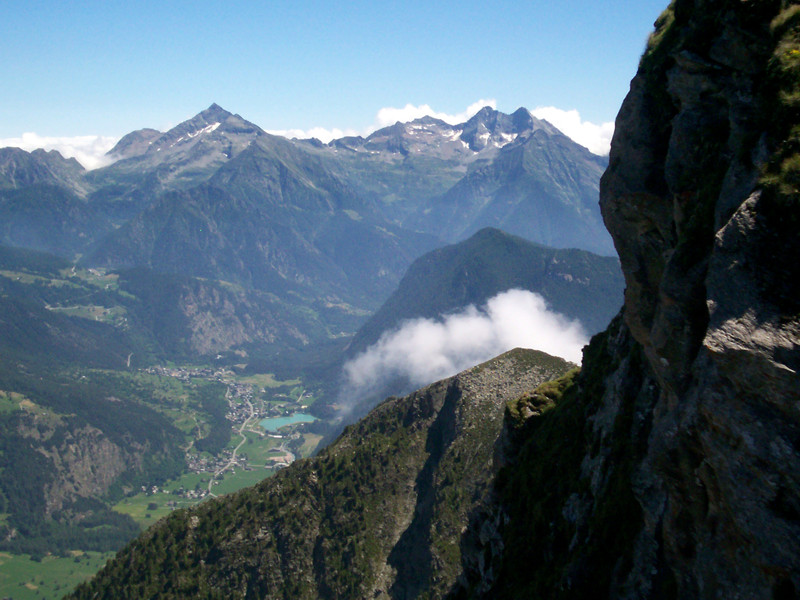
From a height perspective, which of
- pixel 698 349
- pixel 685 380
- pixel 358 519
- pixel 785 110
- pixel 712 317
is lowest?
pixel 358 519

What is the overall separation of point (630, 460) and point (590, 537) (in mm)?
6668

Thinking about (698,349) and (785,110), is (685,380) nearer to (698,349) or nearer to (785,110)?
(698,349)

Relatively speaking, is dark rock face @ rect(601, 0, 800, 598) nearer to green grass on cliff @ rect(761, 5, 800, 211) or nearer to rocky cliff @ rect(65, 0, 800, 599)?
rocky cliff @ rect(65, 0, 800, 599)

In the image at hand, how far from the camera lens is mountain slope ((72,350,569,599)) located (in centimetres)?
11200

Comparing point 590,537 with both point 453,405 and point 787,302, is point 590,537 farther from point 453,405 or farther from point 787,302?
point 453,405

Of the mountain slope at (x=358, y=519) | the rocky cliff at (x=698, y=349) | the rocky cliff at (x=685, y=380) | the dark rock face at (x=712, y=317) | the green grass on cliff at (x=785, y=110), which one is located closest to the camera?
the dark rock face at (x=712, y=317)

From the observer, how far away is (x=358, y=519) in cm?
12144

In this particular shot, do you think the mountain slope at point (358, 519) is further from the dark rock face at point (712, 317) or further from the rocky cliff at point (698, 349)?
the dark rock face at point (712, 317)

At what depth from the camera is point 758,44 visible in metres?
32.4

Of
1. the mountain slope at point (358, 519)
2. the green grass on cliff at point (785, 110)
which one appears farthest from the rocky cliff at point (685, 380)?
the mountain slope at point (358, 519)

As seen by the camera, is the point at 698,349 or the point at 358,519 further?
the point at 358,519

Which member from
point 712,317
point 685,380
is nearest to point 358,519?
point 685,380

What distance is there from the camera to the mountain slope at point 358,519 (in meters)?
112

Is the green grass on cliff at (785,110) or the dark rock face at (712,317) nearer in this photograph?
the dark rock face at (712,317)
